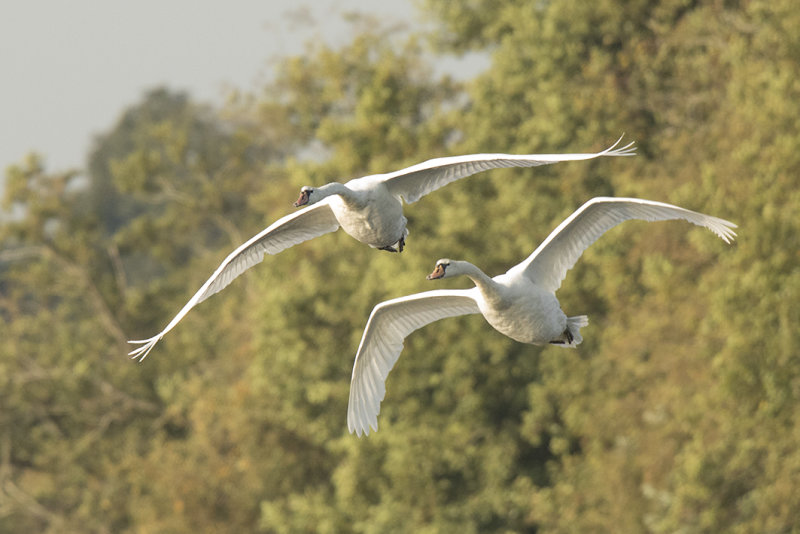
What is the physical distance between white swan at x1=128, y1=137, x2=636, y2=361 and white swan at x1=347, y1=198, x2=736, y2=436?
579 millimetres

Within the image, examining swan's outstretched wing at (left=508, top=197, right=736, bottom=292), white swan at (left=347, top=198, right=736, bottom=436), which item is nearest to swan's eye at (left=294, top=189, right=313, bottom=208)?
white swan at (left=347, top=198, right=736, bottom=436)

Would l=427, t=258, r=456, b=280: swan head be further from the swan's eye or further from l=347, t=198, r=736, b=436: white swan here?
the swan's eye

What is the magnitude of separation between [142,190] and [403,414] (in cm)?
1857

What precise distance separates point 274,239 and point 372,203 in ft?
4.63

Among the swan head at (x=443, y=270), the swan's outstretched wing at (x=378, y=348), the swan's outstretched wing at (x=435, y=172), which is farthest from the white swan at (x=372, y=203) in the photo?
the swan's outstretched wing at (x=378, y=348)

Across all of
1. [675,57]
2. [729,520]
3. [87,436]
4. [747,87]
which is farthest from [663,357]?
[87,436]

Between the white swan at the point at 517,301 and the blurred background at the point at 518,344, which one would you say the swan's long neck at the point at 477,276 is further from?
the blurred background at the point at 518,344

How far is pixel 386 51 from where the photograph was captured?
32.1m

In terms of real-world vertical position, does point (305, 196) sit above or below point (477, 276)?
above

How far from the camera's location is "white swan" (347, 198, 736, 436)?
1047 centimetres

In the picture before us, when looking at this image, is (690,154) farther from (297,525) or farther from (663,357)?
(297,525)

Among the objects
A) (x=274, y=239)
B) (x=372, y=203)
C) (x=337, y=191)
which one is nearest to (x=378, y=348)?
(x=274, y=239)

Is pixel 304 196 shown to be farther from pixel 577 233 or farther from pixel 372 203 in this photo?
pixel 577 233

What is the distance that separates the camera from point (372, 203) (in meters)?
10.6
